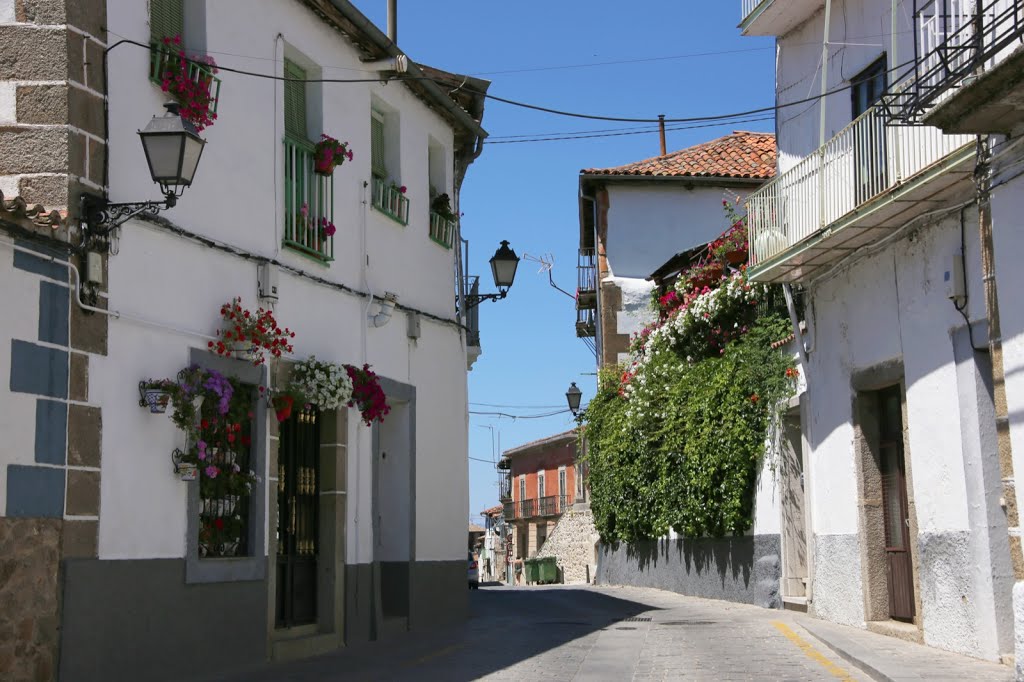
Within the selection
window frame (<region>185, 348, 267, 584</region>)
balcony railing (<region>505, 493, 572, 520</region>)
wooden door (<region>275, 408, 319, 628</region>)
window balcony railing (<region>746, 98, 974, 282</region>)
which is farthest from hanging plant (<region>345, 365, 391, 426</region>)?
balcony railing (<region>505, 493, 572, 520</region>)

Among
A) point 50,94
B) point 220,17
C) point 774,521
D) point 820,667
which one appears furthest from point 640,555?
point 50,94

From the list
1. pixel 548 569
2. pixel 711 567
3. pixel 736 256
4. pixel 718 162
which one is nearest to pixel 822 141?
pixel 736 256

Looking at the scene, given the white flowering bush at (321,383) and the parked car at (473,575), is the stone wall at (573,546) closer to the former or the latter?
the parked car at (473,575)

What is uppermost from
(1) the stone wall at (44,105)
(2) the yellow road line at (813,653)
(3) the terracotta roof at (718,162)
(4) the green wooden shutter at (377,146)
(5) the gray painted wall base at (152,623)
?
(3) the terracotta roof at (718,162)

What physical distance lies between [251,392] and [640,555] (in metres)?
16.7

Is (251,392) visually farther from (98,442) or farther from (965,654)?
(965,654)

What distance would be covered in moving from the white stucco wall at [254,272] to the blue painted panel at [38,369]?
0.42 m

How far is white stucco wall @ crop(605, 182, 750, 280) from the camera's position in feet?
109

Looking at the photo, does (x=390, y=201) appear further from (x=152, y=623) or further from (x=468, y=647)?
(x=152, y=623)

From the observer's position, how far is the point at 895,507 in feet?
47.6

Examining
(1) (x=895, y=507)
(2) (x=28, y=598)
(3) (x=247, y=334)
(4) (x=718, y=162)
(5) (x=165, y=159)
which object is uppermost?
(4) (x=718, y=162)

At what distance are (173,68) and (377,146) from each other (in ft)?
17.2

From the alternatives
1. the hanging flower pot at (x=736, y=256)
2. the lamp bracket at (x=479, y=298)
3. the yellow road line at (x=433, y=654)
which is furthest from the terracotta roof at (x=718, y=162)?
the yellow road line at (x=433, y=654)

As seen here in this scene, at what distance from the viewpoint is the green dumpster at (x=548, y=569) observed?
144 ft
